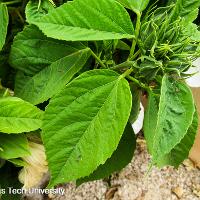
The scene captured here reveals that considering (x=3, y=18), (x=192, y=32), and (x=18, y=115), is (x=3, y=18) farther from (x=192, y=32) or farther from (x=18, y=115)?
(x=192, y=32)

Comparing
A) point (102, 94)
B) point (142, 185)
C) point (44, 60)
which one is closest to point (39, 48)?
point (44, 60)

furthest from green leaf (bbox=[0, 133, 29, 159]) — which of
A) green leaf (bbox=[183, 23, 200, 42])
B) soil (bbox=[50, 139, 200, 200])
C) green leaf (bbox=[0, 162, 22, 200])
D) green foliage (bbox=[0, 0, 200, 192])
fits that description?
soil (bbox=[50, 139, 200, 200])

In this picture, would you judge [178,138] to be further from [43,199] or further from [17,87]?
[43,199]

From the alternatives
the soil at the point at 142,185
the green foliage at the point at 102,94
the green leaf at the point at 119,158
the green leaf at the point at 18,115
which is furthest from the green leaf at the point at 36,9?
the soil at the point at 142,185

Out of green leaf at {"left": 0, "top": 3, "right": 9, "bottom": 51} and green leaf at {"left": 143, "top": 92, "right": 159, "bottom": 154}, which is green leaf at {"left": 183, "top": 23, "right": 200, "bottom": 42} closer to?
green leaf at {"left": 143, "top": 92, "right": 159, "bottom": 154}

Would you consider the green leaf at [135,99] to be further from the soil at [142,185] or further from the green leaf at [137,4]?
the soil at [142,185]

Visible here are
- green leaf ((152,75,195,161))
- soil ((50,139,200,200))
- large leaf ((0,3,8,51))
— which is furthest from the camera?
soil ((50,139,200,200))

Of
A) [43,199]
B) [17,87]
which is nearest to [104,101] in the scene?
[17,87]
